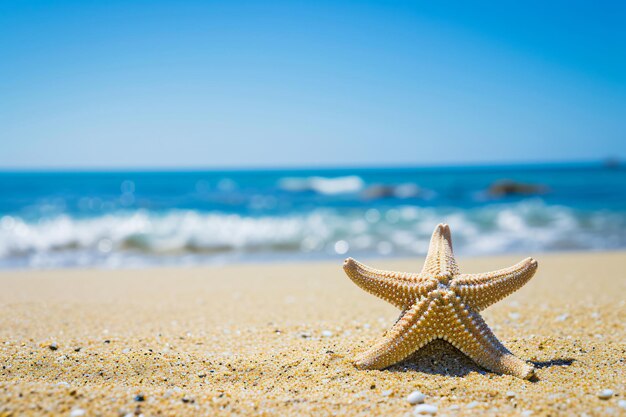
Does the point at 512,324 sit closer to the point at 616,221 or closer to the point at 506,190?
the point at 616,221

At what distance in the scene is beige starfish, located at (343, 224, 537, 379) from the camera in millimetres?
3209

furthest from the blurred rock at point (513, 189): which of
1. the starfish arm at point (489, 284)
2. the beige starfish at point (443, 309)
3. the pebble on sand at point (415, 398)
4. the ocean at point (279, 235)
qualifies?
the pebble on sand at point (415, 398)

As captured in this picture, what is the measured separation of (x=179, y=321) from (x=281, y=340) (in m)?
→ 1.47

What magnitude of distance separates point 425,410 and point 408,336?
1.81ft

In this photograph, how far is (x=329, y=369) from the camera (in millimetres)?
3436

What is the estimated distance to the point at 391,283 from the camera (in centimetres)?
337

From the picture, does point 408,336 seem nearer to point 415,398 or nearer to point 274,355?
point 415,398

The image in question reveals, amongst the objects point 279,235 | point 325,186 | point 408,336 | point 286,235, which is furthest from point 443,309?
point 325,186

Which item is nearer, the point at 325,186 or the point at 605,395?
the point at 605,395

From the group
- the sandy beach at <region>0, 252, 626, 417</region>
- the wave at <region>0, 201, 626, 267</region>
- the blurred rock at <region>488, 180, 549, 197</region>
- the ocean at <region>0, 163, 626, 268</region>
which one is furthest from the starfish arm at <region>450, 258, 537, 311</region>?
the blurred rock at <region>488, 180, 549, 197</region>

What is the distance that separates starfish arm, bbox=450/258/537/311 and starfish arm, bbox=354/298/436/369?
277mm

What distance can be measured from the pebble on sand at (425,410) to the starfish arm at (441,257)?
3.13 ft

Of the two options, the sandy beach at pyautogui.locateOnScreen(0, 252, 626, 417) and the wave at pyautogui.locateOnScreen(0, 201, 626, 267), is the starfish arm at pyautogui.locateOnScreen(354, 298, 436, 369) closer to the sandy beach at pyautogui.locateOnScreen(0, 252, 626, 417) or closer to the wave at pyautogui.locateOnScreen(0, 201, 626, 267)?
the sandy beach at pyautogui.locateOnScreen(0, 252, 626, 417)

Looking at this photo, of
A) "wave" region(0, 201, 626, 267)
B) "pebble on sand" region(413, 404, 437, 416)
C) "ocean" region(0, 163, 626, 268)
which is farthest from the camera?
"wave" region(0, 201, 626, 267)
